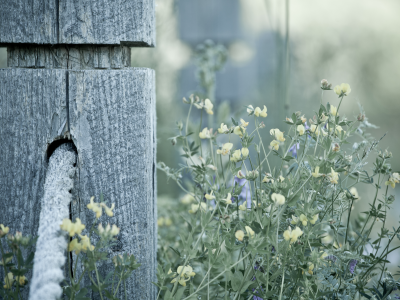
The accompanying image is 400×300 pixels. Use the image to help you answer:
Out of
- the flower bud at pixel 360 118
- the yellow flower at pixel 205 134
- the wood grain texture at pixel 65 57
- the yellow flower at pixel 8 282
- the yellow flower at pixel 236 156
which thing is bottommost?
the yellow flower at pixel 8 282

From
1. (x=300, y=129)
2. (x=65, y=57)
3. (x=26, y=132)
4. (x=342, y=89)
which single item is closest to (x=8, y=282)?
(x=26, y=132)

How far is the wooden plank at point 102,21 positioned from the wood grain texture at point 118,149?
80mm

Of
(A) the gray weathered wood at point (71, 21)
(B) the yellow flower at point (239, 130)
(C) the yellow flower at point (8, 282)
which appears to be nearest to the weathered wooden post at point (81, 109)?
(A) the gray weathered wood at point (71, 21)

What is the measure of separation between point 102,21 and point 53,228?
50 cm

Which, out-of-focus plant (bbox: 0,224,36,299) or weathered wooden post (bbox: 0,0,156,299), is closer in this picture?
out-of-focus plant (bbox: 0,224,36,299)

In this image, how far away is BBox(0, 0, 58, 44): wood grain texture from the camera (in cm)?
80

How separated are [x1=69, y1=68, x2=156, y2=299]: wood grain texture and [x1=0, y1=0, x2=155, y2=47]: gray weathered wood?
3.4 inches

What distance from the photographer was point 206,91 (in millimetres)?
2793

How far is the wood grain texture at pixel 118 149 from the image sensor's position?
32.1 inches

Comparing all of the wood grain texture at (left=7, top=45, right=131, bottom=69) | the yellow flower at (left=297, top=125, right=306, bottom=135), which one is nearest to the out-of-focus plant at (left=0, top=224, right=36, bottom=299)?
the wood grain texture at (left=7, top=45, right=131, bottom=69)

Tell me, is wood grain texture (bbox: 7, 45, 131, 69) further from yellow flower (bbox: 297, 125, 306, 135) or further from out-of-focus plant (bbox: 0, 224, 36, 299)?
yellow flower (bbox: 297, 125, 306, 135)

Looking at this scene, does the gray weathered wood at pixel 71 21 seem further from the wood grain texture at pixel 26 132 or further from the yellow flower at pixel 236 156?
the yellow flower at pixel 236 156

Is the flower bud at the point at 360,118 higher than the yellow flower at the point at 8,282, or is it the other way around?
the flower bud at the point at 360,118

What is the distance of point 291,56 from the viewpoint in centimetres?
292
